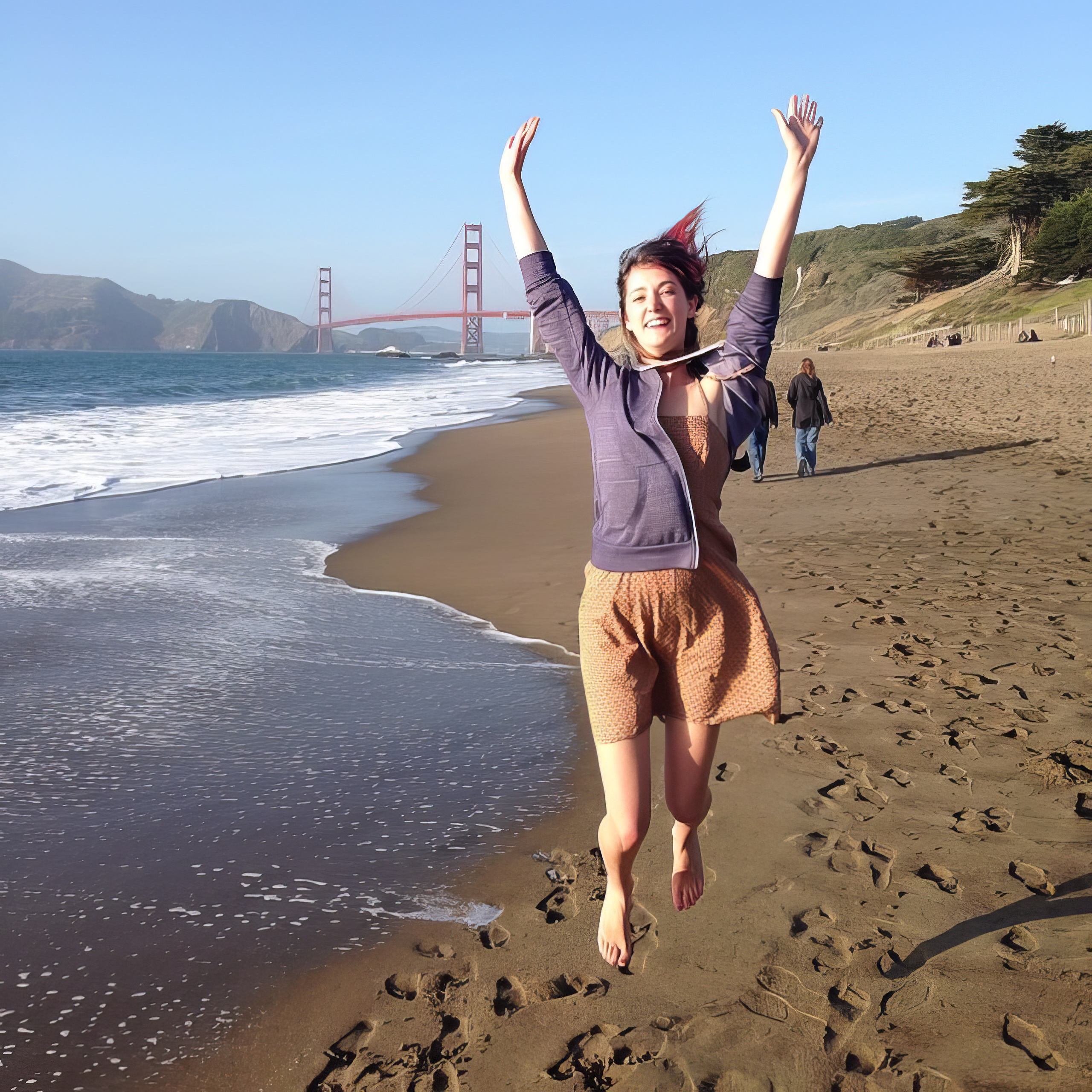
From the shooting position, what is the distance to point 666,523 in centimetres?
177

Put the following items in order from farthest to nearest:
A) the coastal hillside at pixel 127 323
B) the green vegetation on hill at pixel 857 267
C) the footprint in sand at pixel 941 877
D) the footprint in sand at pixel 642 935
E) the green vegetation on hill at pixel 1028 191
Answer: the coastal hillside at pixel 127 323 → the green vegetation on hill at pixel 857 267 → the green vegetation on hill at pixel 1028 191 → the footprint in sand at pixel 941 877 → the footprint in sand at pixel 642 935

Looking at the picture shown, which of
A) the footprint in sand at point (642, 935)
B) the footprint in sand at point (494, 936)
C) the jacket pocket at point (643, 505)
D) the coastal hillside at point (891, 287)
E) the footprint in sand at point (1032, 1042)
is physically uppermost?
the coastal hillside at point (891, 287)

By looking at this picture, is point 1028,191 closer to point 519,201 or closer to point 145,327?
point 519,201

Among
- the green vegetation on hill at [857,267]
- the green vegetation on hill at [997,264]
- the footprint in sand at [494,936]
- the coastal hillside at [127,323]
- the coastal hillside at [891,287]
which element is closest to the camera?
the footprint in sand at [494,936]

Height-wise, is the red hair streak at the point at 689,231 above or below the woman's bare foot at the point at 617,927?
above

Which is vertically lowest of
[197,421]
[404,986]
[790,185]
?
[404,986]

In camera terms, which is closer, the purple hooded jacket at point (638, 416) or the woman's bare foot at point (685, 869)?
the purple hooded jacket at point (638, 416)

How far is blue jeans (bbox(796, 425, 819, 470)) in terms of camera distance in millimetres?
9430

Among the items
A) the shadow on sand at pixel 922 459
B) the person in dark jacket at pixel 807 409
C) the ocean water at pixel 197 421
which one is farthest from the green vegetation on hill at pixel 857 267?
the person in dark jacket at pixel 807 409

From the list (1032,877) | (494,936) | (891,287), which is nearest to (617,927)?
(494,936)

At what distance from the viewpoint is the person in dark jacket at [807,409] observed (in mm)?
9336

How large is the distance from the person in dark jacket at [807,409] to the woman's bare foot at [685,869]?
771 cm

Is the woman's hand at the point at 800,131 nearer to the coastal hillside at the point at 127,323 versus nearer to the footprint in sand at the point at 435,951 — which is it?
the footprint in sand at the point at 435,951

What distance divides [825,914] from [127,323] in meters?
189
